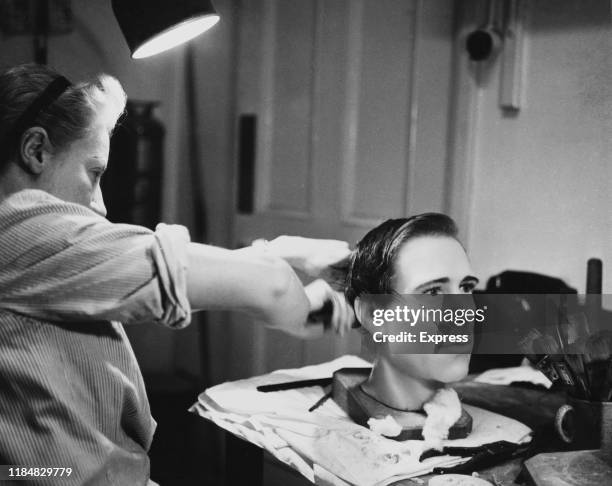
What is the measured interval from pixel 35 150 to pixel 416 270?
75 cm

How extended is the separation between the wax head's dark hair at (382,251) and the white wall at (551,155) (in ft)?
2.65

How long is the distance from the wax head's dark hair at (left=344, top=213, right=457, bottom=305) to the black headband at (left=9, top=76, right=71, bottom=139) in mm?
676

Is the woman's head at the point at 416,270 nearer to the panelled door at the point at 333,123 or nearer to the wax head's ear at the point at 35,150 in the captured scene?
the wax head's ear at the point at 35,150

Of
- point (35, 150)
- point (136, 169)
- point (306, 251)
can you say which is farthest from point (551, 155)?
point (136, 169)

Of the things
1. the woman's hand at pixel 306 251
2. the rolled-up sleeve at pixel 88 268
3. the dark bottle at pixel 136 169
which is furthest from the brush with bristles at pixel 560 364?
the dark bottle at pixel 136 169

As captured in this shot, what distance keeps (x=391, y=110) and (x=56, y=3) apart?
1.53m

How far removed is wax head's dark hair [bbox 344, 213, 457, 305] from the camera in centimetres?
141

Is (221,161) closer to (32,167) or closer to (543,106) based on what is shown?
(543,106)

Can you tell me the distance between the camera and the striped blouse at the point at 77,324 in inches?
35.1

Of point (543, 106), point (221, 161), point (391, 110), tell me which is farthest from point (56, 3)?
point (543, 106)

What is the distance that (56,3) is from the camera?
2.85 metres

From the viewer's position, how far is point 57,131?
1.08m

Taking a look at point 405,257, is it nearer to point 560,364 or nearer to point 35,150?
point 560,364

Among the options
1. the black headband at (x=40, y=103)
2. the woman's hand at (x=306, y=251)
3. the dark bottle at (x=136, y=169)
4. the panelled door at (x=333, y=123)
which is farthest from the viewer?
the dark bottle at (x=136, y=169)
